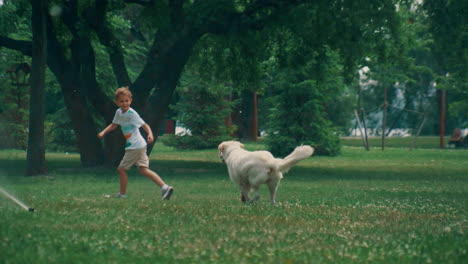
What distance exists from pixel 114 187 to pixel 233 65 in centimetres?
1165

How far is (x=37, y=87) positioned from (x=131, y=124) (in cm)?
812

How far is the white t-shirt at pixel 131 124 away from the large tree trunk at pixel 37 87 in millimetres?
7853

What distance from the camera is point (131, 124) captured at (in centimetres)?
1217

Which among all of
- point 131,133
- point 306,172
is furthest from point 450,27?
point 131,133

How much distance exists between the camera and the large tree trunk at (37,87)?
19.1m

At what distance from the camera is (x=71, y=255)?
19.7ft

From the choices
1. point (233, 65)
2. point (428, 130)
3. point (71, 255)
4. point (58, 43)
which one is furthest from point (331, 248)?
point (428, 130)

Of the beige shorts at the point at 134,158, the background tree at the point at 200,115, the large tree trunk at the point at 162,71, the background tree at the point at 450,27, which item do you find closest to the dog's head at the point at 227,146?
the beige shorts at the point at 134,158

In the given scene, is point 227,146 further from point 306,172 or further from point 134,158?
point 306,172

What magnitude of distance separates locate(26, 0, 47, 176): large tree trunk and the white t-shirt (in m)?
7.85

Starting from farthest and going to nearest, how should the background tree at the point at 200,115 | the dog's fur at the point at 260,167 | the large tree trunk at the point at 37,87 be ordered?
1. the background tree at the point at 200,115
2. the large tree trunk at the point at 37,87
3. the dog's fur at the point at 260,167

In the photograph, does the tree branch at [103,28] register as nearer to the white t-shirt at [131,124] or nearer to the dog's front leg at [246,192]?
the white t-shirt at [131,124]

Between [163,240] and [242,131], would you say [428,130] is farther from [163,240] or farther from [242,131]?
[163,240]

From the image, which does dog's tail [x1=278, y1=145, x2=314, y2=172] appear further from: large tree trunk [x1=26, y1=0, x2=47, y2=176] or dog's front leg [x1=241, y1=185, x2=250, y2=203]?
large tree trunk [x1=26, y1=0, x2=47, y2=176]
